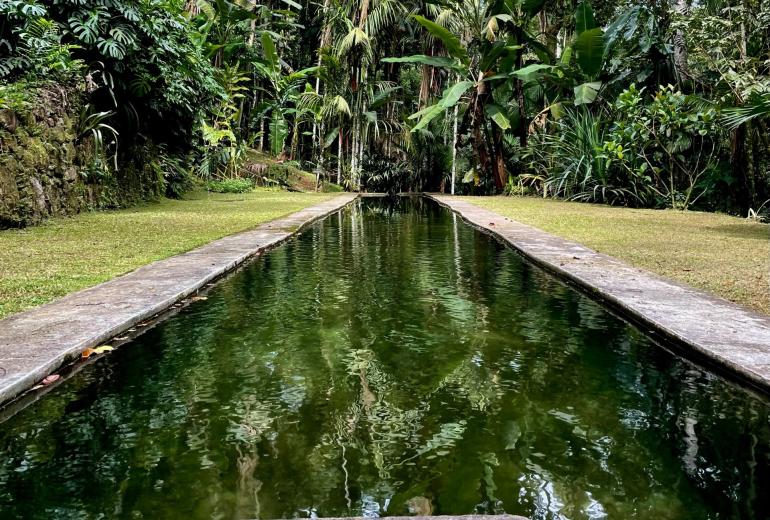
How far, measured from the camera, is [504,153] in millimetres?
22188

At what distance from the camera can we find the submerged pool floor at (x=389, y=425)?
189cm

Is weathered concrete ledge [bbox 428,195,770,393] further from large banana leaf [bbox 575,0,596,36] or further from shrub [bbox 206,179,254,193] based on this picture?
shrub [bbox 206,179,254,193]

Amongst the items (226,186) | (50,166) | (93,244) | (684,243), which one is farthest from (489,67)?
(93,244)

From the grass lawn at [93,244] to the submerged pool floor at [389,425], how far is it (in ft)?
3.99

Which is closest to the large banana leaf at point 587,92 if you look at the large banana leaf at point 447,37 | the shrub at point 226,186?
the large banana leaf at point 447,37

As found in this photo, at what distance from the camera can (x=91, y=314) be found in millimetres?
3766

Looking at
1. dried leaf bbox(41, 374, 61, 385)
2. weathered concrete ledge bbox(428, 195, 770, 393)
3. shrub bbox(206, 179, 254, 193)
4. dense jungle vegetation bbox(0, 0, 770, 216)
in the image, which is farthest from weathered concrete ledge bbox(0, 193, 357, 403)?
shrub bbox(206, 179, 254, 193)

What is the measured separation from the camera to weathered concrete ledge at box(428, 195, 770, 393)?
9.89 feet

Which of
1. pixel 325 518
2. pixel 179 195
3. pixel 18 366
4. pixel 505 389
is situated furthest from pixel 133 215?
pixel 325 518

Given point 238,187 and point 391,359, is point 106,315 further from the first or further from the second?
point 238,187

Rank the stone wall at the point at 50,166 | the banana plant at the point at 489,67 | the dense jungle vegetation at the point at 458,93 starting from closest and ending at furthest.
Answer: the stone wall at the point at 50,166 → the dense jungle vegetation at the point at 458,93 → the banana plant at the point at 489,67

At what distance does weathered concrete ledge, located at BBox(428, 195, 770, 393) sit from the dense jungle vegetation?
3923 millimetres

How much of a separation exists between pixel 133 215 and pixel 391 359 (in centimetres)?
893

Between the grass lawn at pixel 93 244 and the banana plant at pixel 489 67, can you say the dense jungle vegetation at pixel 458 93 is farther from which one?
the grass lawn at pixel 93 244
